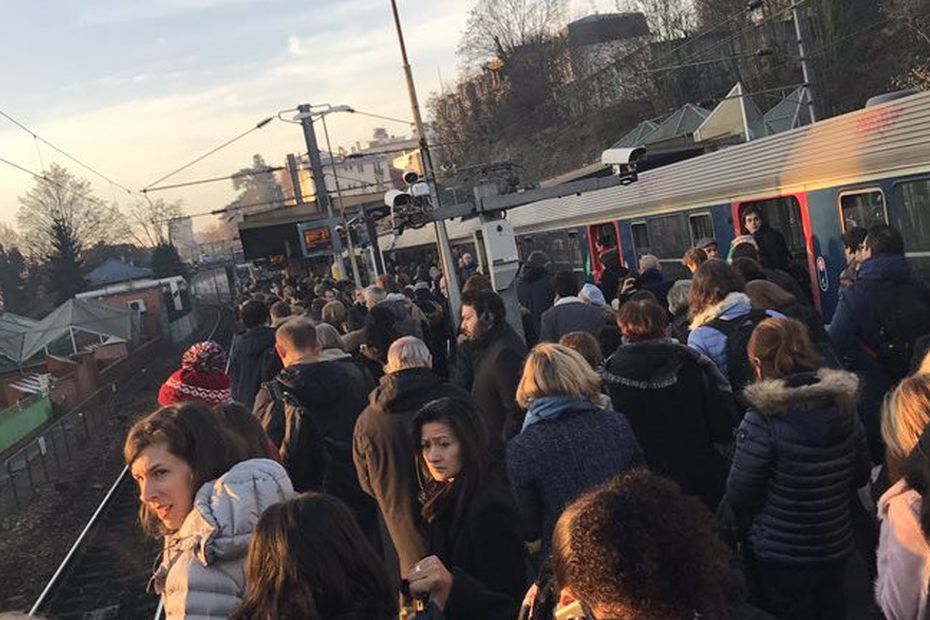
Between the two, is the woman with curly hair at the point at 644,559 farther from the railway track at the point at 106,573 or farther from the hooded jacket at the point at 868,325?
the railway track at the point at 106,573

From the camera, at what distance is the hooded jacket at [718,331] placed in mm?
5238

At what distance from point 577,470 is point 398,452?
0.88m

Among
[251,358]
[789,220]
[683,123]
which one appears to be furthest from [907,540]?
[683,123]

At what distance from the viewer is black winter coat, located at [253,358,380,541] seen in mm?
5395

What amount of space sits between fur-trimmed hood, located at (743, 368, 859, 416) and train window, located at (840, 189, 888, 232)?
246 inches

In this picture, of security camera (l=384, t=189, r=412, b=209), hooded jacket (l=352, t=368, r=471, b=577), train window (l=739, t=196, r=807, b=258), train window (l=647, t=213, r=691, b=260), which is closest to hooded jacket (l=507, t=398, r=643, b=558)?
hooded jacket (l=352, t=368, r=471, b=577)

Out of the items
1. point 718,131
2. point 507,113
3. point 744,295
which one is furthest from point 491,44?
point 744,295

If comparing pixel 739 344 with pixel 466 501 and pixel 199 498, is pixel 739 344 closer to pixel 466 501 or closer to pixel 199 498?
pixel 466 501

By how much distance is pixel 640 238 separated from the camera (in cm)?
1653

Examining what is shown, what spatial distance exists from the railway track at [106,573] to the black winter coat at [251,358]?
10.2ft

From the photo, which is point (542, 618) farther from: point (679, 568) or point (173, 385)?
point (173, 385)

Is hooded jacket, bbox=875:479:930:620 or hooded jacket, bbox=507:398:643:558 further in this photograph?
hooded jacket, bbox=507:398:643:558

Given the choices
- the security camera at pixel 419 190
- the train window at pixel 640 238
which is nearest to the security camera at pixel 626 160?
the security camera at pixel 419 190

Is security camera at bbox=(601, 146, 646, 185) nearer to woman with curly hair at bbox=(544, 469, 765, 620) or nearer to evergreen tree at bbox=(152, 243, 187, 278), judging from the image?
woman with curly hair at bbox=(544, 469, 765, 620)
